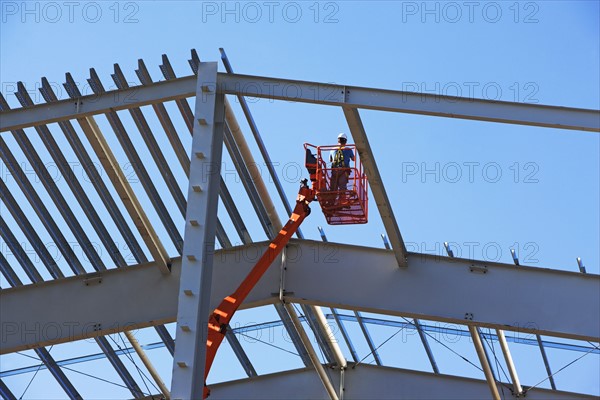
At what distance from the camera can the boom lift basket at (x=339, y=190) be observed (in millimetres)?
19234

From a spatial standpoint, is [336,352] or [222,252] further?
[336,352]

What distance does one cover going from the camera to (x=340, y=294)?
20.0 m

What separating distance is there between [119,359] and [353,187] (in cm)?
783

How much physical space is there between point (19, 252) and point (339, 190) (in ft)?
20.4

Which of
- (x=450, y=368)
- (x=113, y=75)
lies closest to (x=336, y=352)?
(x=450, y=368)

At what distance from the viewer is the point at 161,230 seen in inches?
816

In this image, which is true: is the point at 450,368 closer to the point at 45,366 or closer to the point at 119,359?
the point at 119,359

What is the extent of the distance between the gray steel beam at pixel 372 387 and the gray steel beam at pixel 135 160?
5.35 metres

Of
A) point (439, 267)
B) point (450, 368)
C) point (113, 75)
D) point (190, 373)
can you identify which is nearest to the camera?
point (190, 373)

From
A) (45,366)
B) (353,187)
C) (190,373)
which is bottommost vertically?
(190,373)

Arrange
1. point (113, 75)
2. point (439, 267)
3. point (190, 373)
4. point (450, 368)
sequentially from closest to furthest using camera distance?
point (190, 373) → point (113, 75) → point (439, 267) → point (450, 368)

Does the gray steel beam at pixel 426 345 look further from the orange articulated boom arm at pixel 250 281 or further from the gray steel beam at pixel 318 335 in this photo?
the orange articulated boom arm at pixel 250 281

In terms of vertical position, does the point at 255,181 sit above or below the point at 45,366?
above

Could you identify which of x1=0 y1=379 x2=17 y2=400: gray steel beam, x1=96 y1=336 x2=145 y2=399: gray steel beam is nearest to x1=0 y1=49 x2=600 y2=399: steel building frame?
x1=96 y1=336 x2=145 y2=399: gray steel beam
